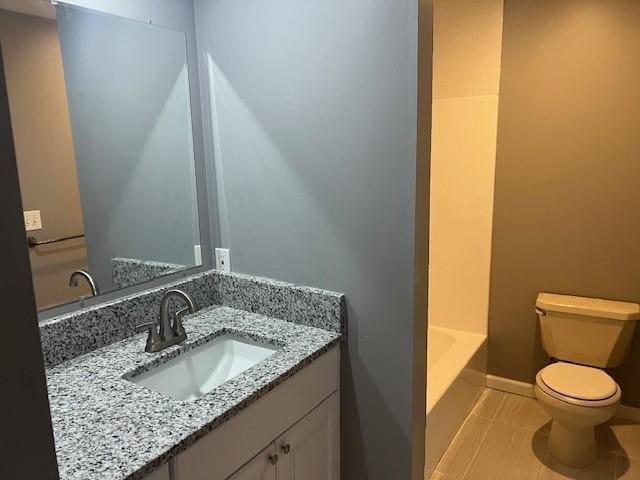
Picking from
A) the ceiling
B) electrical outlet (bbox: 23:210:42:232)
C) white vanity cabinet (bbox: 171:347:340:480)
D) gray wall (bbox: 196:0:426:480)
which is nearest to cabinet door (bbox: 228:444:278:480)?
white vanity cabinet (bbox: 171:347:340:480)

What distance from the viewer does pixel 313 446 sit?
1.61 m

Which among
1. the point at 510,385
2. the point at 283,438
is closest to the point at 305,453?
the point at 283,438

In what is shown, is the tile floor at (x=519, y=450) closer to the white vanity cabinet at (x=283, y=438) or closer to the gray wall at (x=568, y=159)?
the gray wall at (x=568, y=159)

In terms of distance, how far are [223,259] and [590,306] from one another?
6.30ft

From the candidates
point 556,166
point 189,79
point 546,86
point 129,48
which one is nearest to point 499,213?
point 556,166

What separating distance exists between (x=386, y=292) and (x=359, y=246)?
0.59 ft

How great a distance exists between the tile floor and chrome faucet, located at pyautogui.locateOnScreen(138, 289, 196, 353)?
4.66ft

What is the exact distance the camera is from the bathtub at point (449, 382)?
223cm

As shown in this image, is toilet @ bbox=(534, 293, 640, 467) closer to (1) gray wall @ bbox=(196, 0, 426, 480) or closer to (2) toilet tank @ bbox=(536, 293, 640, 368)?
(2) toilet tank @ bbox=(536, 293, 640, 368)

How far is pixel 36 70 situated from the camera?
1.44 m

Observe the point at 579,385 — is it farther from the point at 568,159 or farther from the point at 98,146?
the point at 98,146

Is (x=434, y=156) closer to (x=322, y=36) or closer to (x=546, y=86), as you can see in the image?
(x=546, y=86)

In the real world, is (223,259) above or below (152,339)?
above

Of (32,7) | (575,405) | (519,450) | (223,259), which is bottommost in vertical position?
(519,450)
